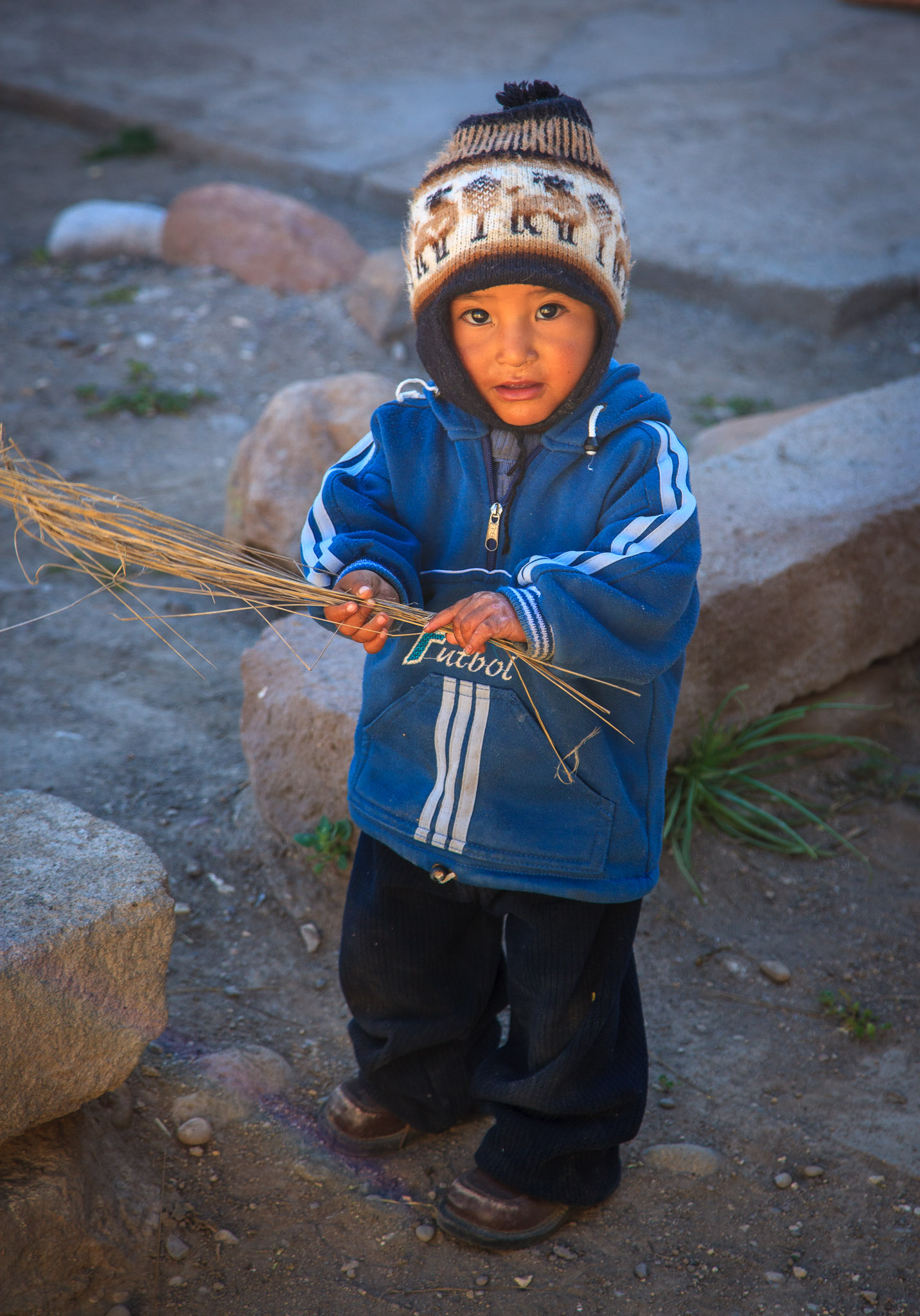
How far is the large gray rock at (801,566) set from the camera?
297 centimetres

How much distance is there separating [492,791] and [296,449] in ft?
7.12

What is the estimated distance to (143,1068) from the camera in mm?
2199

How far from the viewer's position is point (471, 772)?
1796 mm

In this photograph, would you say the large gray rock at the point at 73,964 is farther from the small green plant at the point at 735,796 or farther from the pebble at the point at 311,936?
the small green plant at the point at 735,796

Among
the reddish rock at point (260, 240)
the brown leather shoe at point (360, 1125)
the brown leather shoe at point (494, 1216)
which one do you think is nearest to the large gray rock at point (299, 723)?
the brown leather shoe at point (360, 1125)

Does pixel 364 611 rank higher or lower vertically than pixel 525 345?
lower

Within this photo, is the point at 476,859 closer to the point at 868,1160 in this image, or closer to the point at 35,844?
the point at 35,844

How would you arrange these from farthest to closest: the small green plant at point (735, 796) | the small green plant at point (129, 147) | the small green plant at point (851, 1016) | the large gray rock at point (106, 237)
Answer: the small green plant at point (129, 147) < the large gray rock at point (106, 237) < the small green plant at point (735, 796) < the small green plant at point (851, 1016)

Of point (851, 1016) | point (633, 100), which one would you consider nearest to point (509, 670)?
point (851, 1016)

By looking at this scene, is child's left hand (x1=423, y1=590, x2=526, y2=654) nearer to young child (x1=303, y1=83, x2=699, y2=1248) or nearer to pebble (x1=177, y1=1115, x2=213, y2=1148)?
young child (x1=303, y1=83, x2=699, y2=1248)

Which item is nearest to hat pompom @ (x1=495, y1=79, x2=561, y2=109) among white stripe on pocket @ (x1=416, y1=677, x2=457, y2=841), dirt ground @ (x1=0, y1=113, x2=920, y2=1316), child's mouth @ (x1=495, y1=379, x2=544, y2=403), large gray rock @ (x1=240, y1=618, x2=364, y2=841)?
child's mouth @ (x1=495, y1=379, x2=544, y2=403)

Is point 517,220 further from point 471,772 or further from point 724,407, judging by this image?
point 724,407

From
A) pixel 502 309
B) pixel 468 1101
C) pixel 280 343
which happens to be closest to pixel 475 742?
pixel 502 309

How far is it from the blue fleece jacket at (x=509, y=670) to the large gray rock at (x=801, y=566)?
1.15 metres
